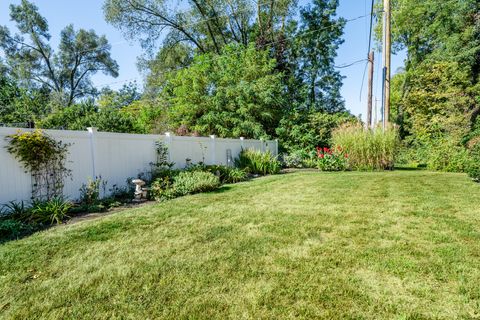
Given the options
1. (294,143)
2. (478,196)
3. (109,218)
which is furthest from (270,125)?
(109,218)

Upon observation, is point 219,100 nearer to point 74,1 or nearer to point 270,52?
point 270,52

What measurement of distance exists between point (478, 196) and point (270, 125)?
10515 mm

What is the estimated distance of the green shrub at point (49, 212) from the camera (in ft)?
13.0

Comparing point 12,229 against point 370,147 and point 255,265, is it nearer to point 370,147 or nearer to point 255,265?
point 255,265

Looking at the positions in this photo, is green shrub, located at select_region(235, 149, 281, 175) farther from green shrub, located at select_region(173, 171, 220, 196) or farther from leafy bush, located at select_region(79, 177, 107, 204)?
leafy bush, located at select_region(79, 177, 107, 204)

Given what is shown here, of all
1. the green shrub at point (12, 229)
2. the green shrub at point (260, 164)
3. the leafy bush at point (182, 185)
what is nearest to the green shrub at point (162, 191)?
the leafy bush at point (182, 185)

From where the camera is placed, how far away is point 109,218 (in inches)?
159

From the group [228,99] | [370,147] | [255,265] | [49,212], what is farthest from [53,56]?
[255,265]

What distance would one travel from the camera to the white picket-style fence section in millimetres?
4207

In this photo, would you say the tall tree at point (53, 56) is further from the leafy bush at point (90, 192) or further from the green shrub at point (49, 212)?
the green shrub at point (49, 212)

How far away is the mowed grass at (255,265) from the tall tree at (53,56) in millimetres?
24395

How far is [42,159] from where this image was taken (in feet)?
14.9

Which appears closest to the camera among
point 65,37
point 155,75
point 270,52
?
point 270,52

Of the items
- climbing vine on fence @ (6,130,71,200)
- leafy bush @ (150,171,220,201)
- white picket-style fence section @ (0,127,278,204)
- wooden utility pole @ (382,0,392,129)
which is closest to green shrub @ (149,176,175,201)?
leafy bush @ (150,171,220,201)
